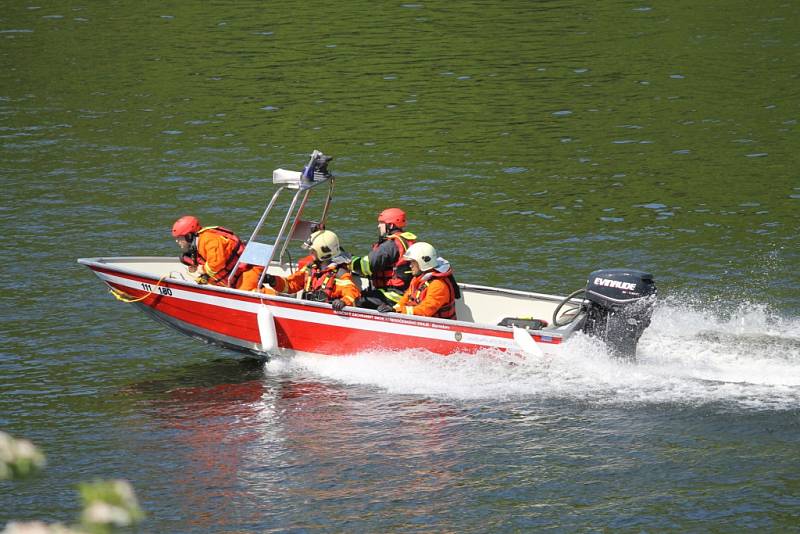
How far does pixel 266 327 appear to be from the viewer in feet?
42.3

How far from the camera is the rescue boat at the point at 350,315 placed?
1188 centimetres

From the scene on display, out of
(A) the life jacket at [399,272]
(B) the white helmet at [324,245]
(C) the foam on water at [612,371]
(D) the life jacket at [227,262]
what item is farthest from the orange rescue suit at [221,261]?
(A) the life jacket at [399,272]

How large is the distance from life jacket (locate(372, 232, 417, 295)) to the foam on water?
98 centimetres

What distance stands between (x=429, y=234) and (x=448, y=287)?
599 cm

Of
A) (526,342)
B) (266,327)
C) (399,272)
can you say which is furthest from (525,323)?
(266,327)

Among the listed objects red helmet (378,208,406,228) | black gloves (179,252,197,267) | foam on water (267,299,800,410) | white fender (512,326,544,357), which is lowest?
foam on water (267,299,800,410)

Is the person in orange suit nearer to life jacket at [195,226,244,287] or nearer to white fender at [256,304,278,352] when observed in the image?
life jacket at [195,226,244,287]

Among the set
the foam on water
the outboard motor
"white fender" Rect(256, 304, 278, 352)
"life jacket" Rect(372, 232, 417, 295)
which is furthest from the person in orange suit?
the outboard motor

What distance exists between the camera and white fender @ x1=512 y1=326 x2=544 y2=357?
1197cm

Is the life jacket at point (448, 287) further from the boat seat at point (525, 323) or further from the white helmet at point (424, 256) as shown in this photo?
the boat seat at point (525, 323)

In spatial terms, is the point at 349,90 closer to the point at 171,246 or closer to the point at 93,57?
the point at 93,57

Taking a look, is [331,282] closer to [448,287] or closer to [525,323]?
[448,287]

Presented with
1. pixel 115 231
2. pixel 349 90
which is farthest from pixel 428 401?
pixel 349 90

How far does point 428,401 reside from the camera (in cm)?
1233
